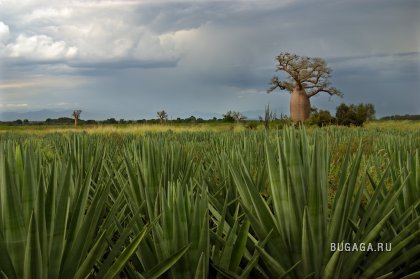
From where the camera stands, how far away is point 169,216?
5.20ft

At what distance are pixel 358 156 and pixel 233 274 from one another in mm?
737

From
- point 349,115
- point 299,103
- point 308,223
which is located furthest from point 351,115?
point 308,223

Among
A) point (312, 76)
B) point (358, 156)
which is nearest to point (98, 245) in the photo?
point (358, 156)

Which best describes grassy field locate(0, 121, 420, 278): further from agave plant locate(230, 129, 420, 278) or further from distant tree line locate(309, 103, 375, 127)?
distant tree line locate(309, 103, 375, 127)

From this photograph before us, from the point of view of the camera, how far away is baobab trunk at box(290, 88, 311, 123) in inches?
1325

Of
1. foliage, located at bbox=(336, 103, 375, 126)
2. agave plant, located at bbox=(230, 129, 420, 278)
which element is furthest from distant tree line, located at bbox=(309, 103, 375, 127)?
agave plant, located at bbox=(230, 129, 420, 278)

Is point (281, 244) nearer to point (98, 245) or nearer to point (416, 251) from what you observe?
point (416, 251)

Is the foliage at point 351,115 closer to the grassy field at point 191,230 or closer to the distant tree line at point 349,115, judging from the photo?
the distant tree line at point 349,115

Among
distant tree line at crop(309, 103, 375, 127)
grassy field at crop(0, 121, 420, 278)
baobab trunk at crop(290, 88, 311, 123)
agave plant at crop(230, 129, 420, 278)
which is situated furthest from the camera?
baobab trunk at crop(290, 88, 311, 123)

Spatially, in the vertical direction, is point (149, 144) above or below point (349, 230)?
above

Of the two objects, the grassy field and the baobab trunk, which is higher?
the baobab trunk

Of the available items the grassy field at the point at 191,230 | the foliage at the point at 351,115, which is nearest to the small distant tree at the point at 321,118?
the foliage at the point at 351,115

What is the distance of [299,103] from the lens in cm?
3366

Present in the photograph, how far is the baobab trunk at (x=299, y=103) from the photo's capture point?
33.7 metres
